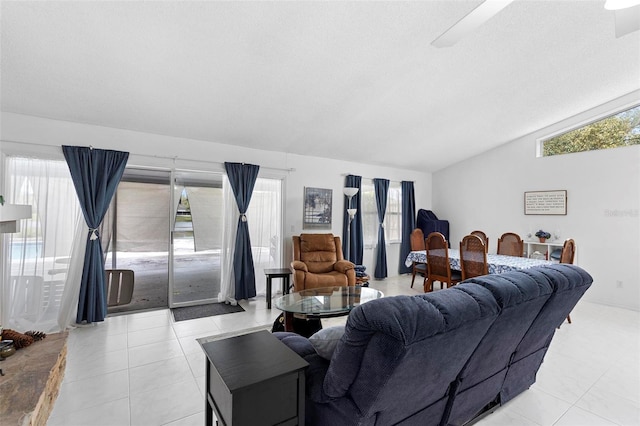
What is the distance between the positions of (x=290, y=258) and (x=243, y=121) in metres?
2.26

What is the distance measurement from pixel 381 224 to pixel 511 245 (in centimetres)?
216

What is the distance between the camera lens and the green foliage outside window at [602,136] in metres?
4.33

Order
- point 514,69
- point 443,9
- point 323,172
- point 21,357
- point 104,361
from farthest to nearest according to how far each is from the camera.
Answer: point 323,172 → point 514,69 → point 104,361 → point 443,9 → point 21,357

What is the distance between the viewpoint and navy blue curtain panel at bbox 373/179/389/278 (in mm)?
5777

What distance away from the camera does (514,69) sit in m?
3.32

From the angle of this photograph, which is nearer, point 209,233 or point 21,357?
point 21,357

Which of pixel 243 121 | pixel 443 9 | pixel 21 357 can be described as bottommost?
pixel 21 357

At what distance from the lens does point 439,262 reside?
4250 millimetres

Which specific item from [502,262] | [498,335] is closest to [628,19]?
[498,335]

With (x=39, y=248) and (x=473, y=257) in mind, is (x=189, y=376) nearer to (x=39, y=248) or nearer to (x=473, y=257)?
(x=39, y=248)

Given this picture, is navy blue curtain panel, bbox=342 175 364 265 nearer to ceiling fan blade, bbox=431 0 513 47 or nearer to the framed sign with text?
the framed sign with text

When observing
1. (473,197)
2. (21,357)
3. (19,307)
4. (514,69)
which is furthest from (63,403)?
(473,197)

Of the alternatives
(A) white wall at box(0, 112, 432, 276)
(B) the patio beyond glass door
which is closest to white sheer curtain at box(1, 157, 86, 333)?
(A) white wall at box(0, 112, 432, 276)

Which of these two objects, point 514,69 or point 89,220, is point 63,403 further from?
point 514,69
